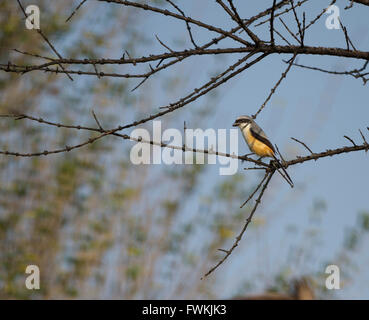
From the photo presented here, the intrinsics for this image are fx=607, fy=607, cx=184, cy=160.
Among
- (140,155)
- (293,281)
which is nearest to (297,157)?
(293,281)

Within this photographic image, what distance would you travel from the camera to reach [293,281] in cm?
530

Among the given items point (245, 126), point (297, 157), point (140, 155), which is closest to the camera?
point (297, 157)

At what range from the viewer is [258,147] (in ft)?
13.0

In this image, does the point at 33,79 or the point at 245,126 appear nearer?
the point at 245,126

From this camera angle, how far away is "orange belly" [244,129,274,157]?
392 centimetres

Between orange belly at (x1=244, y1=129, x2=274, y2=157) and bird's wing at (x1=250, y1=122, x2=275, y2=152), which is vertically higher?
bird's wing at (x1=250, y1=122, x2=275, y2=152)

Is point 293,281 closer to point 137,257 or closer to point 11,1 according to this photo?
point 137,257

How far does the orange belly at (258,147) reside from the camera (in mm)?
3918

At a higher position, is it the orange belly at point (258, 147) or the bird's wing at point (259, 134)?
the bird's wing at point (259, 134)
